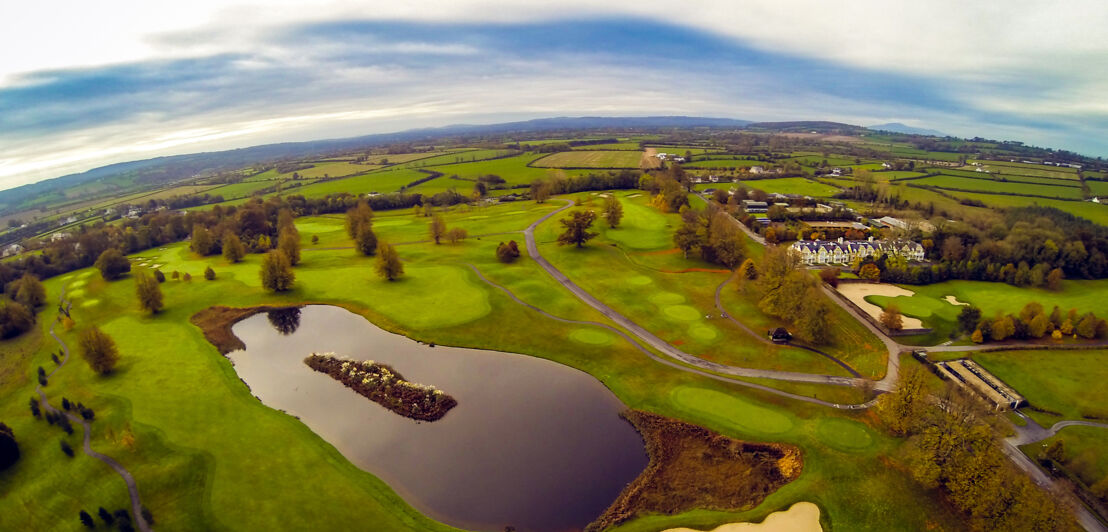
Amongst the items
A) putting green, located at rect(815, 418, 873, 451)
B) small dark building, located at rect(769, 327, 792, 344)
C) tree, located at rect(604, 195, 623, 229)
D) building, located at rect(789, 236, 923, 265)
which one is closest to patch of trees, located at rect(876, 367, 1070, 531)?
putting green, located at rect(815, 418, 873, 451)

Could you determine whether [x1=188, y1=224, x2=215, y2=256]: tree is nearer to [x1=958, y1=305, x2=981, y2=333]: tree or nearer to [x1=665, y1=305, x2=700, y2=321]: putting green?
[x1=665, y1=305, x2=700, y2=321]: putting green

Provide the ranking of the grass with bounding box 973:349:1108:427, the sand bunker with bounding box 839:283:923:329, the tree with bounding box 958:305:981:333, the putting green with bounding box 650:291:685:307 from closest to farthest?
the grass with bounding box 973:349:1108:427 < the tree with bounding box 958:305:981:333 < the sand bunker with bounding box 839:283:923:329 < the putting green with bounding box 650:291:685:307

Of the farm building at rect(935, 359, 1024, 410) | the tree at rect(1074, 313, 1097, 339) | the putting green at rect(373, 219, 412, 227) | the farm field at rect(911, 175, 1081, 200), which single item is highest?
the farm field at rect(911, 175, 1081, 200)

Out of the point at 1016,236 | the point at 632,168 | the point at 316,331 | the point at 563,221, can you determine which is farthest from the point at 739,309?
the point at 632,168

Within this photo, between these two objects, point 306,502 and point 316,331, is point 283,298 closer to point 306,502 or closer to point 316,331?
point 316,331

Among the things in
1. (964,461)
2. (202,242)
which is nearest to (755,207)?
(964,461)

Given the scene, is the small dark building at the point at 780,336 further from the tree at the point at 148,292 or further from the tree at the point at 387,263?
the tree at the point at 148,292

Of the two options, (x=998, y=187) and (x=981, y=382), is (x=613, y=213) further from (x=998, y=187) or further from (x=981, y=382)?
(x=998, y=187)
